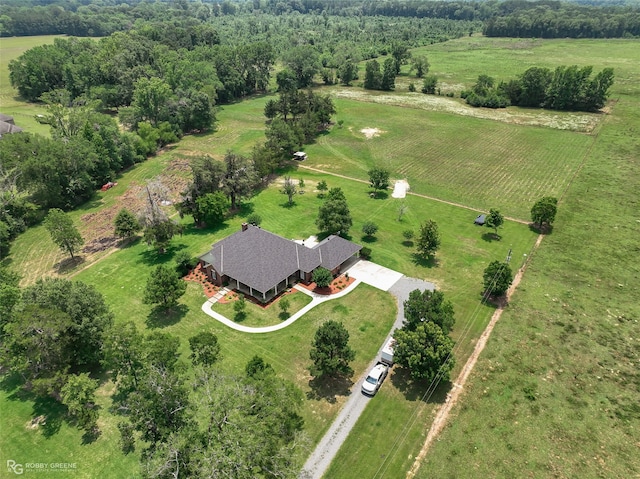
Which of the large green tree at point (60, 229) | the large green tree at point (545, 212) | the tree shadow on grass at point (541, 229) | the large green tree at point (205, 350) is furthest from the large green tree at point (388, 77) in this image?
the large green tree at point (205, 350)

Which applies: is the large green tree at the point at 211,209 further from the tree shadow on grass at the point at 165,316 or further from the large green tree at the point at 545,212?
the large green tree at the point at 545,212

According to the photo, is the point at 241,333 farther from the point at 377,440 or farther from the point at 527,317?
the point at 527,317

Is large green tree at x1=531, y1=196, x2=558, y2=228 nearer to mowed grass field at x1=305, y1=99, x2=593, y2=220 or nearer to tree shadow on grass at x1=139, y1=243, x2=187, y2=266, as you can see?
mowed grass field at x1=305, y1=99, x2=593, y2=220

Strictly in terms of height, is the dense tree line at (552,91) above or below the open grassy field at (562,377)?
above

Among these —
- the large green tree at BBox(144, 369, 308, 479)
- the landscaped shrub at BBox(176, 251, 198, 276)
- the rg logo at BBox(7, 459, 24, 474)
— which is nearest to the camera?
the large green tree at BBox(144, 369, 308, 479)

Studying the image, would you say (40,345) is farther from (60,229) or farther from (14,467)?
(60,229)

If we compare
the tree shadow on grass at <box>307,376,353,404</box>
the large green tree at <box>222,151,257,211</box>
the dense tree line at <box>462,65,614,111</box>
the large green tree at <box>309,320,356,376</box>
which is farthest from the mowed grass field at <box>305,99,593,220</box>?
the tree shadow on grass at <box>307,376,353,404</box>
